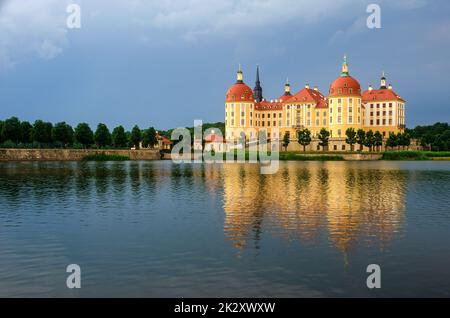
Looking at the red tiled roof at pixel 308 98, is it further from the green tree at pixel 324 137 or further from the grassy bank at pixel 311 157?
the grassy bank at pixel 311 157

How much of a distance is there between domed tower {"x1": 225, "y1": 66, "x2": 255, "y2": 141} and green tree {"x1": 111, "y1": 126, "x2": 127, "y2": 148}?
135 feet

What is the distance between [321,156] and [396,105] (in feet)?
144

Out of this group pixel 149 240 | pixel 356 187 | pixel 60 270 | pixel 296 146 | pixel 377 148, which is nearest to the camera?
pixel 60 270

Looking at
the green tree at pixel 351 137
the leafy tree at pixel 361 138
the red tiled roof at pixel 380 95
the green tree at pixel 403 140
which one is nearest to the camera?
the leafy tree at pixel 361 138

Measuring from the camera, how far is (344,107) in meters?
152

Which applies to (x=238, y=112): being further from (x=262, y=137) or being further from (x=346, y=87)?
(x=346, y=87)

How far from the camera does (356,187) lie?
47.7 m

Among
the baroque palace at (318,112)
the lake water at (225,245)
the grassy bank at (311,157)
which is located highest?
the baroque palace at (318,112)

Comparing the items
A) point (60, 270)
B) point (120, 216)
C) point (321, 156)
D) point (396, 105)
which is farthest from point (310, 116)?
point (60, 270)

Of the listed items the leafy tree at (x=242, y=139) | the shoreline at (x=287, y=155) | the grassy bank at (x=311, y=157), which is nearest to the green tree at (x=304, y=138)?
the shoreline at (x=287, y=155)

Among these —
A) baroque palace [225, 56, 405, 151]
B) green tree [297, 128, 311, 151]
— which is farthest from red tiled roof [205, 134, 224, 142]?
green tree [297, 128, 311, 151]

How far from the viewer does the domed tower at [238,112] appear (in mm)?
172500

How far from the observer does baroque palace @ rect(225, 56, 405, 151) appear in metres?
152

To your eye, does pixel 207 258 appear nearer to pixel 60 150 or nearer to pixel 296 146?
pixel 60 150
